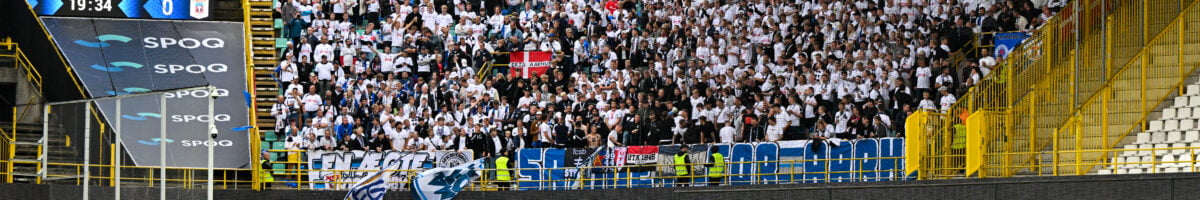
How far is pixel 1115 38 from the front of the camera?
34.5 m

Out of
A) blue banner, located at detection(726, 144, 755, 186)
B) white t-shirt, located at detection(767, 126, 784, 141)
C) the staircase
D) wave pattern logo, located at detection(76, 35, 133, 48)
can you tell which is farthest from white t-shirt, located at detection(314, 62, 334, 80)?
white t-shirt, located at detection(767, 126, 784, 141)

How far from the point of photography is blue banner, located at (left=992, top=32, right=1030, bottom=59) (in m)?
39.6

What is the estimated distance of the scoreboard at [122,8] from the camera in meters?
43.6

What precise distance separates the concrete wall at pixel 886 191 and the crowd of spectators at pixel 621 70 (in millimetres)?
2025

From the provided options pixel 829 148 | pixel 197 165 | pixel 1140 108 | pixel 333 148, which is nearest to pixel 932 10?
pixel 829 148

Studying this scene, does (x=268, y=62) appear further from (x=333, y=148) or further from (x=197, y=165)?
(x=197, y=165)

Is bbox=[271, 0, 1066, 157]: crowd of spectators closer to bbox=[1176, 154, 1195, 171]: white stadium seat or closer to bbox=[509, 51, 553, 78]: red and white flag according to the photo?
bbox=[509, 51, 553, 78]: red and white flag

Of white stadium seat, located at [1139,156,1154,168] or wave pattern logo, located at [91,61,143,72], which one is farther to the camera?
wave pattern logo, located at [91,61,143,72]

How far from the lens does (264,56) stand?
150 feet

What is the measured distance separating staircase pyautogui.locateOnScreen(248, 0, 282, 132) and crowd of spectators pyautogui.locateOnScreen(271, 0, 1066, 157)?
0.35m

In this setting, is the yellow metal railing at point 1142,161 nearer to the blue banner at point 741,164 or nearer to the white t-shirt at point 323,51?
the blue banner at point 741,164

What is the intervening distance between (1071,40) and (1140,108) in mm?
2317

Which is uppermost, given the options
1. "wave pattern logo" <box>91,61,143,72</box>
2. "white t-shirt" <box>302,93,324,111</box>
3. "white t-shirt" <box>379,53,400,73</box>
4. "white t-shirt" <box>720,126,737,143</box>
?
"white t-shirt" <box>379,53,400,73</box>

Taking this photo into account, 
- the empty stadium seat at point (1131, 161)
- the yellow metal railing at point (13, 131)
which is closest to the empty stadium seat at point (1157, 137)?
the empty stadium seat at point (1131, 161)
